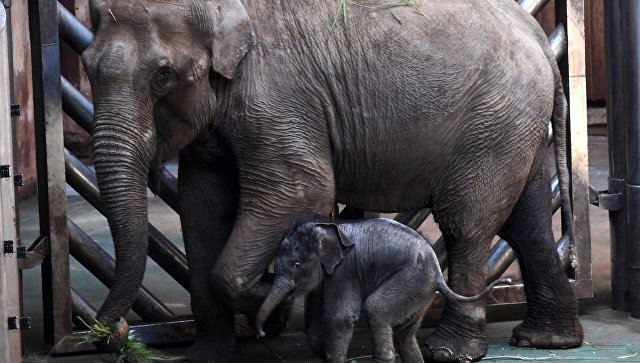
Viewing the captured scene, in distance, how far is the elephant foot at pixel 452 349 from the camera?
5508 millimetres

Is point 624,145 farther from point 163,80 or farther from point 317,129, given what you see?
point 163,80

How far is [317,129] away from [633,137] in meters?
1.99

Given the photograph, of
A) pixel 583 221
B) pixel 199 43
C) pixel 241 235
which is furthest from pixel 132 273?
pixel 583 221

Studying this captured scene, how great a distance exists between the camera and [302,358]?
224 inches

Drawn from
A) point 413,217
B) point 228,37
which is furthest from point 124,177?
point 413,217

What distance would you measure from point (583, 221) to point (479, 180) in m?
1.31

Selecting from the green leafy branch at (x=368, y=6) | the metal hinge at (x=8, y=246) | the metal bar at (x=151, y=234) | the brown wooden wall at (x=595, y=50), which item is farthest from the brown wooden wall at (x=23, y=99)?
the brown wooden wall at (x=595, y=50)

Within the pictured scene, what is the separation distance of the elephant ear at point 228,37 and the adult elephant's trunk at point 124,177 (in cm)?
33

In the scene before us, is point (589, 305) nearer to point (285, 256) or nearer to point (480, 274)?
point (480, 274)

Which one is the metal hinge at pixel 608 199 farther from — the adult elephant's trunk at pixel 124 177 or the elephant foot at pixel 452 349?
the adult elephant's trunk at pixel 124 177

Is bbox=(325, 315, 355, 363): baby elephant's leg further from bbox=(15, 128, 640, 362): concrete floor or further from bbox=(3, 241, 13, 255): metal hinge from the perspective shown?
bbox=(3, 241, 13, 255): metal hinge

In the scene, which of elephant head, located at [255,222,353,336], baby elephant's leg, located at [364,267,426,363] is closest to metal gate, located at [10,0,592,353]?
elephant head, located at [255,222,353,336]

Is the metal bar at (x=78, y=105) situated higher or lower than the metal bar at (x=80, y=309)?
higher

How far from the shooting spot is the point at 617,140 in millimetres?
6523
